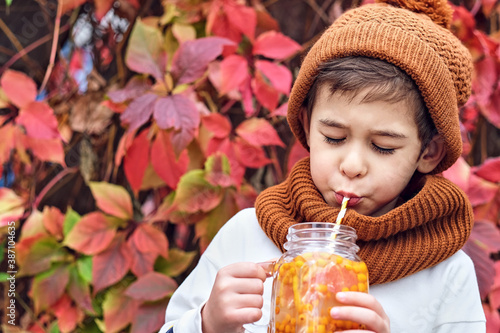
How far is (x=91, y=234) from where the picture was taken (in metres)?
1.49

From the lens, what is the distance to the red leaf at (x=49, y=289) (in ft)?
5.06

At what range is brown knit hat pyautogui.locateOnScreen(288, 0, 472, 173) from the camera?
3.41ft

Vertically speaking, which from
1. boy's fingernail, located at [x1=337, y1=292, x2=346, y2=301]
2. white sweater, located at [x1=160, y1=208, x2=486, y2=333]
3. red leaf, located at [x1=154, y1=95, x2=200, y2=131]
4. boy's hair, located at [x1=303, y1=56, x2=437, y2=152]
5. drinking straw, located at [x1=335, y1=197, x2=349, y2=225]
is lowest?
white sweater, located at [x1=160, y1=208, x2=486, y2=333]

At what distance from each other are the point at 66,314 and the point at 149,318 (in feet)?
0.83

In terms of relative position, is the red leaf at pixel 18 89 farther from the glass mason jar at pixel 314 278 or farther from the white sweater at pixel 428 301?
the glass mason jar at pixel 314 278

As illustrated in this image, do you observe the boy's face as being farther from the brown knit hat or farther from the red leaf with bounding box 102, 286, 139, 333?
the red leaf with bounding box 102, 286, 139, 333

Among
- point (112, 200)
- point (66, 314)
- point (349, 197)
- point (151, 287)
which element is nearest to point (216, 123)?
point (112, 200)

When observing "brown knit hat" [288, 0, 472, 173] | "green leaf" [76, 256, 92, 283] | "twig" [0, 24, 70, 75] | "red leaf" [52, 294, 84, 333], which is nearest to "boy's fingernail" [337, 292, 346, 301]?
"brown knit hat" [288, 0, 472, 173]

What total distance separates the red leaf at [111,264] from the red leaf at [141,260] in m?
0.01

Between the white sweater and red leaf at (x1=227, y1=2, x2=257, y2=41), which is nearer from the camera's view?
the white sweater

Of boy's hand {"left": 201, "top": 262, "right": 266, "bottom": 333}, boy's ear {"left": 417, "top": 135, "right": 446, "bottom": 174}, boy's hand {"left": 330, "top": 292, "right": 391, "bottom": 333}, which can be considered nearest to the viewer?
boy's hand {"left": 330, "top": 292, "right": 391, "bottom": 333}

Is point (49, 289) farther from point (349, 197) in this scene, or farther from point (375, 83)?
point (375, 83)

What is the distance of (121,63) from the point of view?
1.77 meters

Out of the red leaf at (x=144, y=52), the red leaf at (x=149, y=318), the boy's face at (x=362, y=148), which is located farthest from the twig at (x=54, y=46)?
the boy's face at (x=362, y=148)
